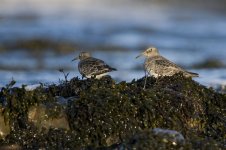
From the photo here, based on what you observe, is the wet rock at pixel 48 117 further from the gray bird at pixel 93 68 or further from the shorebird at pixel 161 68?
the shorebird at pixel 161 68

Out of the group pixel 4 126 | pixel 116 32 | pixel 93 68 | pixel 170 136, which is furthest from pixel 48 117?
pixel 116 32

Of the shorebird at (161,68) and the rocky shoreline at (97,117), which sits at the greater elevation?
the shorebird at (161,68)

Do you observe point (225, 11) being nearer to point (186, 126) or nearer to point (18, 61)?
point (18, 61)

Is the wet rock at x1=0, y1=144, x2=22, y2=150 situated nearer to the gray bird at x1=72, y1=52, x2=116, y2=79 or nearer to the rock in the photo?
the rock

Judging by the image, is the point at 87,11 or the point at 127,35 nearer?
the point at 127,35

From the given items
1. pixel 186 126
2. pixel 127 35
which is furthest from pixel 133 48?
pixel 186 126

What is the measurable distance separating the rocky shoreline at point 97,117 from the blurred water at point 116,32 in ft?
11.5

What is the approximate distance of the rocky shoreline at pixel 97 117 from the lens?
23.3 feet

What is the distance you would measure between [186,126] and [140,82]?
1027 mm

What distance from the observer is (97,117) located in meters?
7.20

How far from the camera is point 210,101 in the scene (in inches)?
320

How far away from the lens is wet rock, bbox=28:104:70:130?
7.15 meters

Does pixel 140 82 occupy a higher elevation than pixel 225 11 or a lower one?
lower

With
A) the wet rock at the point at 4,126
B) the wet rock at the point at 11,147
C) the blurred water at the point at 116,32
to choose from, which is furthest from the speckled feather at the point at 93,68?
the blurred water at the point at 116,32
